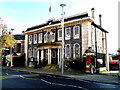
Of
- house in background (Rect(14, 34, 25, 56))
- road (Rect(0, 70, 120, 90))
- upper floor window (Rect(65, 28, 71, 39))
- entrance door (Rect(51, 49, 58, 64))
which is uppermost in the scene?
upper floor window (Rect(65, 28, 71, 39))

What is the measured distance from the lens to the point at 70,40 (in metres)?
26.3

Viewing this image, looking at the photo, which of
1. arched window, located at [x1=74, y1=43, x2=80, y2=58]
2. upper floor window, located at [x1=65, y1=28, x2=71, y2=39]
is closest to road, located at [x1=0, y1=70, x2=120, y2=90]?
arched window, located at [x1=74, y1=43, x2=80, y2=58]

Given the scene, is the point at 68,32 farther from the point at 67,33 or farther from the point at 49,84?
the point at 49,84

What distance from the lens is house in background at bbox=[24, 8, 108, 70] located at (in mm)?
24562

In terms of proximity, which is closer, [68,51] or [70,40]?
[70,40]

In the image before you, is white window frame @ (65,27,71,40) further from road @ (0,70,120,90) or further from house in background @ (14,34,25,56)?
house in background @ (14,34,25,56)

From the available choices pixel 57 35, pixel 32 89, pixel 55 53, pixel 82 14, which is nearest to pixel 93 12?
pixel 82 14

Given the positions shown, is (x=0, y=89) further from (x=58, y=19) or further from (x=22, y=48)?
(x=22, y=48)

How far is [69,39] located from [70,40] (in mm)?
332

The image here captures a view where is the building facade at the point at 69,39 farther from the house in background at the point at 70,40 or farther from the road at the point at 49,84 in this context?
the road at the point at 49,84

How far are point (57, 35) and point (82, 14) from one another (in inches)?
265

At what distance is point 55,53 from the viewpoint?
28391 mm

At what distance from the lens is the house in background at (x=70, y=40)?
24.6 m

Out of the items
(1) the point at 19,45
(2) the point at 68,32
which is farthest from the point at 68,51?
(1) the point at 19,45
